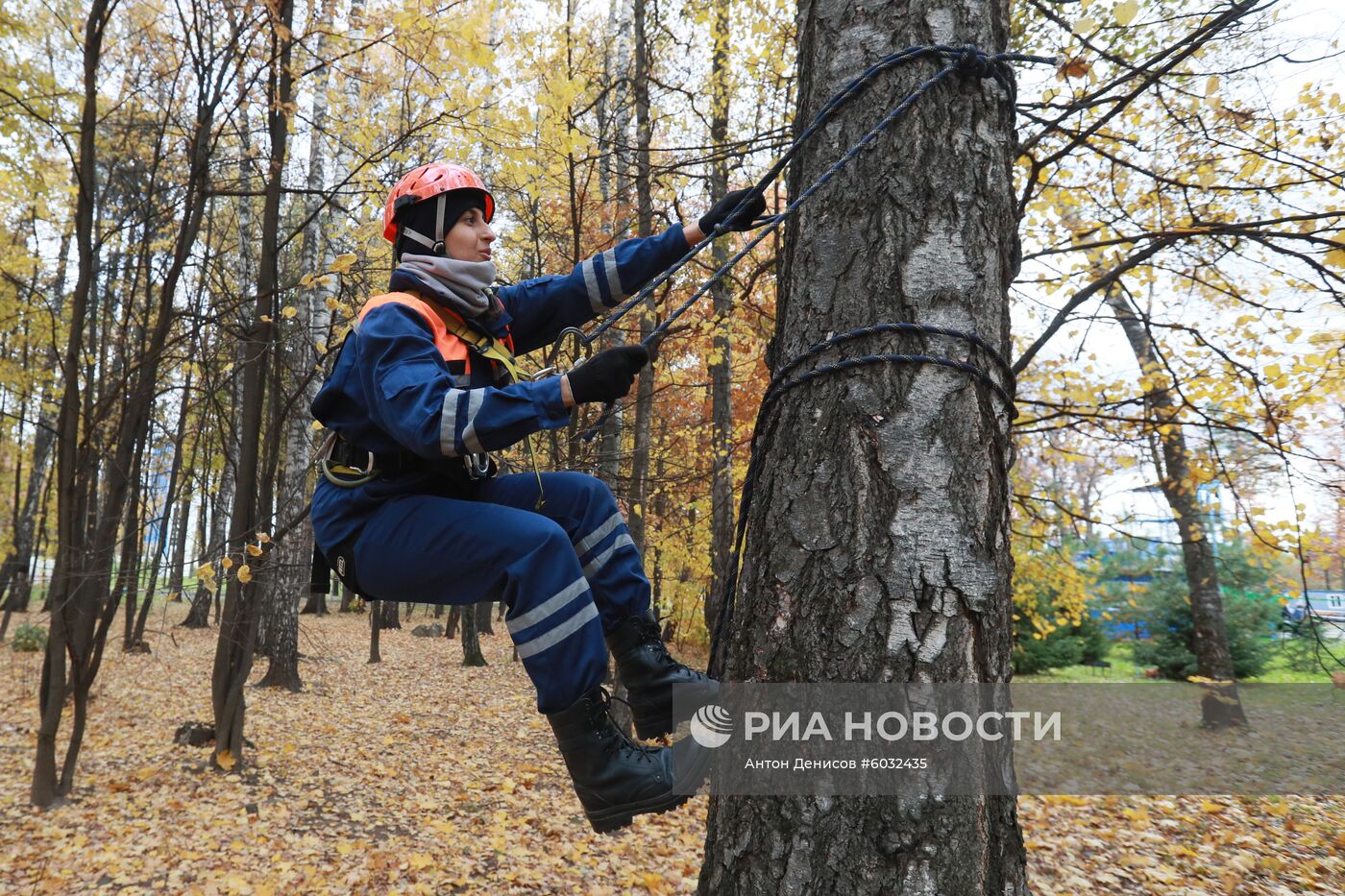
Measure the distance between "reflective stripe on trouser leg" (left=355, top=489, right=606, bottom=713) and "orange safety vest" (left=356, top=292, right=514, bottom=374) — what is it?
407 millimetres

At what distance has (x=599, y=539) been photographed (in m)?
2.19

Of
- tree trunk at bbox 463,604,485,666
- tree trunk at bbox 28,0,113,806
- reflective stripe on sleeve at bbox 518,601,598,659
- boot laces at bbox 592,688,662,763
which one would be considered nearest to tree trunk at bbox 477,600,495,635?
tree trunk at bbox 463,604,485,666

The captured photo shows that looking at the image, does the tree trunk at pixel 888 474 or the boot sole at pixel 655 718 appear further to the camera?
the boot sole at pixel 655 718

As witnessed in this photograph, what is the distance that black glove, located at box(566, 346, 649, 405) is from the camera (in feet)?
5.76

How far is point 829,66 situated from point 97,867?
635 cm

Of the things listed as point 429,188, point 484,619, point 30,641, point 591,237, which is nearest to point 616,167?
point 591,237

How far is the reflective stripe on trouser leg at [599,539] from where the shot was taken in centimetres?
215

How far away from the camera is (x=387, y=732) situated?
8445 mm

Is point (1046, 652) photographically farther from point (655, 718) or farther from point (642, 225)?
point (655, 718)

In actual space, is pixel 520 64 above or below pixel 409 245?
above

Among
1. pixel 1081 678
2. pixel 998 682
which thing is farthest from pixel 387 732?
pixel 1081 678

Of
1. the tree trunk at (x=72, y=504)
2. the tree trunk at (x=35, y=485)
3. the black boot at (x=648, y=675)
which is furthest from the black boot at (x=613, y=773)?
the tree trunk at (x=35, y=485)

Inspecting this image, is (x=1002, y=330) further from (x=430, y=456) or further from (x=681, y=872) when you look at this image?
(x=681, y=872)

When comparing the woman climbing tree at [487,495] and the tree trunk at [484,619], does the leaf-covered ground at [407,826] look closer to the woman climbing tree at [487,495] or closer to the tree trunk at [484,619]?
the woman climbing tree at [487,495]
